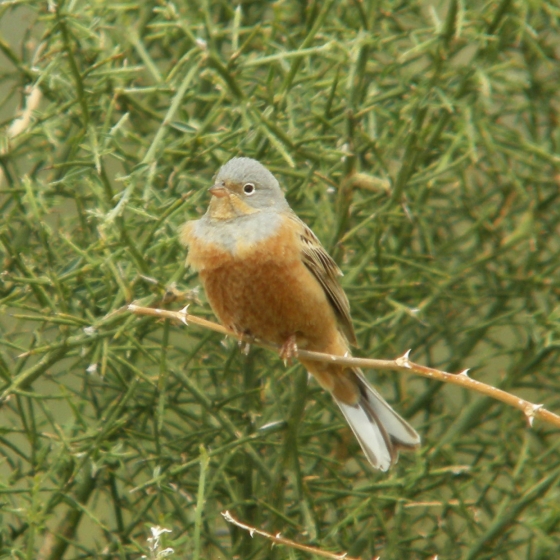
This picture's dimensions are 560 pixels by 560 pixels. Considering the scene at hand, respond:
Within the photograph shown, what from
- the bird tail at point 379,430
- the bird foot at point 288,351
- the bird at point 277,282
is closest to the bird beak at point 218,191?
the bird at point 277,282

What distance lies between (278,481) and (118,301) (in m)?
0.93

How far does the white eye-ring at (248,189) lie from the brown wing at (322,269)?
228 millimetres

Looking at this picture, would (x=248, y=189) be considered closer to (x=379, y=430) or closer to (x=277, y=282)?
(x=277, y=282)

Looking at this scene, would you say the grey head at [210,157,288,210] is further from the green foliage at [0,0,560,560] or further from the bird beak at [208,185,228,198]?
the green foliage at [0,0,560,560]

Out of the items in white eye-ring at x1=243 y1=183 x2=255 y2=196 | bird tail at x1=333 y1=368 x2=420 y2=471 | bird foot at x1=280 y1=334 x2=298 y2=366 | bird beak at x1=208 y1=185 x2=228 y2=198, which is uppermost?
bird beak at x1=208 y1=185 x2=228 y2=198

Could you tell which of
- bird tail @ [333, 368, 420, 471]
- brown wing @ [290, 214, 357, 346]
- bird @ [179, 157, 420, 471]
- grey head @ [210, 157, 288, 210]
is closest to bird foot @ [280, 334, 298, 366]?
bird @ [179, 157, 420, 471]

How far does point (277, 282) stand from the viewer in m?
4.07

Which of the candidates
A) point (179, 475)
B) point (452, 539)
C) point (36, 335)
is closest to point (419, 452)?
point (452, 539)

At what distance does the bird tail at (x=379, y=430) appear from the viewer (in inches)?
158

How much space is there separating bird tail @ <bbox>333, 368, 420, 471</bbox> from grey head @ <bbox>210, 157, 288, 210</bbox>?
987 mm

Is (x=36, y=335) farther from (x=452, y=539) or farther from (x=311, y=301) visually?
(x=452, y=539)

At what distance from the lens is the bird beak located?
13.2 ft

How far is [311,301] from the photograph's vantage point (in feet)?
13.8

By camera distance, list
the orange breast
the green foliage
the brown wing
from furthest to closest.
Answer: the brown wing, the orange breast, the green foliage
